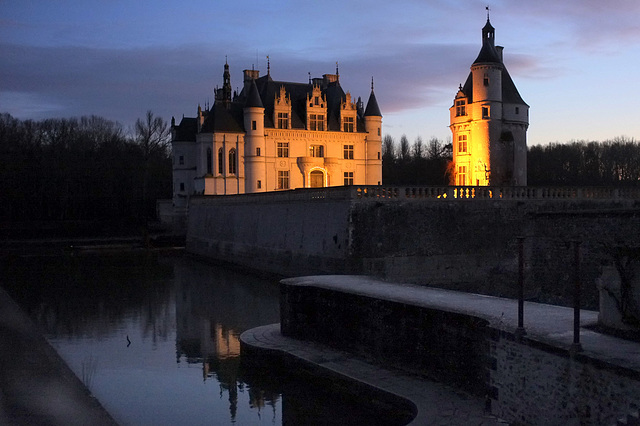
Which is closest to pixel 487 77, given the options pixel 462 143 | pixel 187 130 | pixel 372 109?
pixel 462 143

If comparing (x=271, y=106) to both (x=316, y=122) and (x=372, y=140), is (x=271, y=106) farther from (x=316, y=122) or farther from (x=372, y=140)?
(x=372, y=140)

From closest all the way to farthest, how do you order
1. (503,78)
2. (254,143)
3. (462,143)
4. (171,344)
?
(171,344), (462,143), (503,78), (254,143)

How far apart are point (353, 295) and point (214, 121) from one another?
31203 mm

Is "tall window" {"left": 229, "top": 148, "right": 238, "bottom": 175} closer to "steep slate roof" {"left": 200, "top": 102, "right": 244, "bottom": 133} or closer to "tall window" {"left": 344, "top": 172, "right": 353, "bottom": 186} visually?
"steep slate roof" {"left": 200, "top": 102, "right": 244, "bottom": 133}

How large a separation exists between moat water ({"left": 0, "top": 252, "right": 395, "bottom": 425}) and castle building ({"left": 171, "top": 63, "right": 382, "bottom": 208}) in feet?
37.1

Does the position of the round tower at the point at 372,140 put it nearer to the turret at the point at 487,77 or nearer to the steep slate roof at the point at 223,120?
the steep slate roof at the point at 223,120

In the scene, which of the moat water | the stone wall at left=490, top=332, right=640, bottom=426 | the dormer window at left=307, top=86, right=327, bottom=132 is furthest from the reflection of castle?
the dormer window at left=307, top=86, right=327, bottom=132

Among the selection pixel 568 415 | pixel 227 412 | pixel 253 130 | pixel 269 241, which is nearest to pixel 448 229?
pixel 269 241

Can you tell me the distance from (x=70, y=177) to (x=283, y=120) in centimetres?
2560

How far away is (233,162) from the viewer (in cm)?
4372

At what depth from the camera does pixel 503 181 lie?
38312mm

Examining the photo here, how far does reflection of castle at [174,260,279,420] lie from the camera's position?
1420 centimetres

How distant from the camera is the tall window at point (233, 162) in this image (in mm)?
43469

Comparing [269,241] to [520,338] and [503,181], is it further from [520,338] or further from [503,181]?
[520,338]
